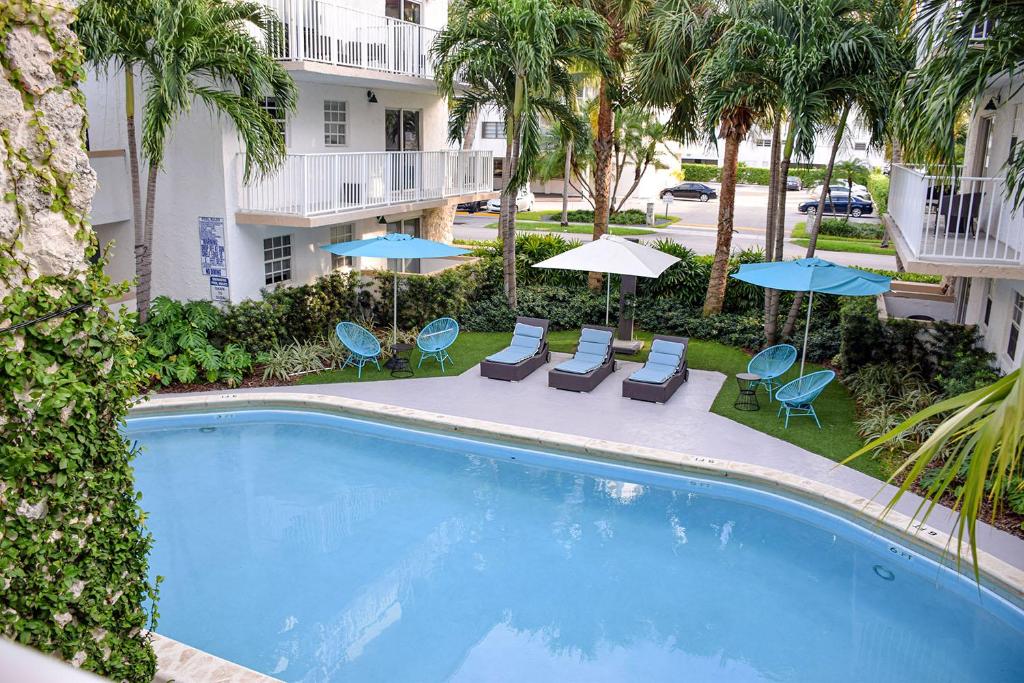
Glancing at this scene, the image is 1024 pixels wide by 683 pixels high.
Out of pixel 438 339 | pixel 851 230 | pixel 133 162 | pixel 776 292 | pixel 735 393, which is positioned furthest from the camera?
pixel 851 230

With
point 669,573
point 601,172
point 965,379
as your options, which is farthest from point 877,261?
point 669,573

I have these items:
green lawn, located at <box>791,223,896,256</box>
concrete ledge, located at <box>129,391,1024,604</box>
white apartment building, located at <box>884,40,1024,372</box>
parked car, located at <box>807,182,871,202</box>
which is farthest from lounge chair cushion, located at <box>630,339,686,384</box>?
parked car, located at <box>807,182,871,202</box>

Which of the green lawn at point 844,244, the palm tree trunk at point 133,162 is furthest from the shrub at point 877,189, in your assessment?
the palm tree trunk at point 133,162

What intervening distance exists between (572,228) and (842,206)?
Answer: 17.7 meters

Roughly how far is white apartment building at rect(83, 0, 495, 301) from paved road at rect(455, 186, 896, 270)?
12.0 meters

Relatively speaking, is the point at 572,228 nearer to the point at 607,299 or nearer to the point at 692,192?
the point at 692,192

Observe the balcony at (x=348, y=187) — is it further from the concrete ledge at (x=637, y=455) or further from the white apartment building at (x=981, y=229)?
the white apartment building at (x=981, y=229)

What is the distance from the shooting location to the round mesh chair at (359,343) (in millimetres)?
17453

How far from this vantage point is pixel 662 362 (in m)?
17.1

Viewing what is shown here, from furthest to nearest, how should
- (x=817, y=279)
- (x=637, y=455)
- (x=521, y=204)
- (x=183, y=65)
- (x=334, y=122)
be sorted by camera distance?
1. (x=521, y=204)
2. (x=334, y=122)
3. (x=817, y=279)
4. (x=183, y=65)
5. (x=637, y=455)

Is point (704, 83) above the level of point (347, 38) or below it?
below

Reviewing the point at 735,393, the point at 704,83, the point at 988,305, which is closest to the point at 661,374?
the point at 735,393

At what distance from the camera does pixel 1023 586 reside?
387 inches

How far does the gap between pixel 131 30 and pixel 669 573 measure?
12.1 metres
